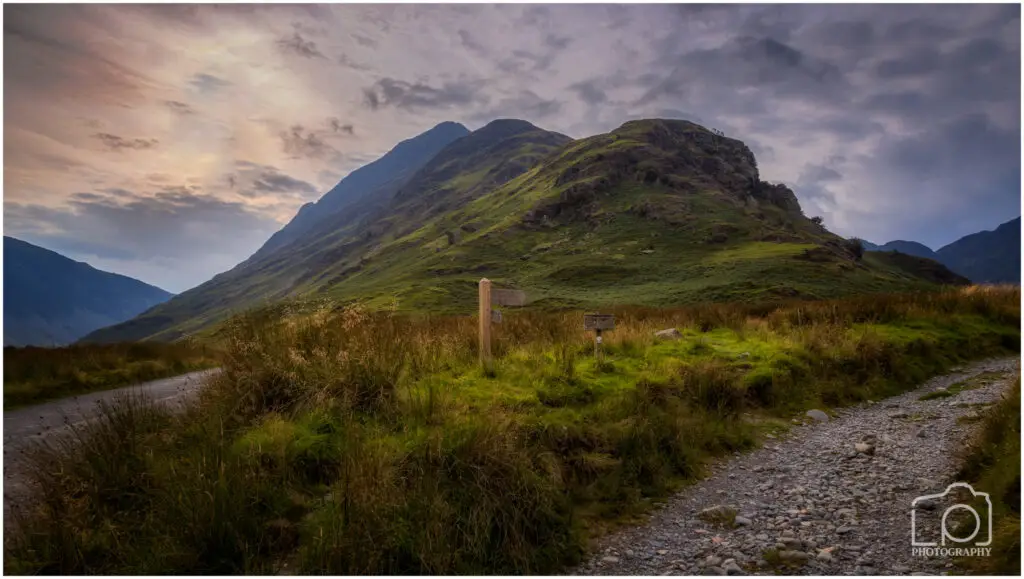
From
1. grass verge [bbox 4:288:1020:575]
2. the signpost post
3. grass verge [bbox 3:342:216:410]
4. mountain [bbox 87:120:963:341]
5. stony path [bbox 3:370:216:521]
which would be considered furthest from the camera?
Result: mountain [bbox 87:120:963:341]

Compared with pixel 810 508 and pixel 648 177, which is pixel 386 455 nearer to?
pixel 810 508

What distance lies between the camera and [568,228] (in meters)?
148

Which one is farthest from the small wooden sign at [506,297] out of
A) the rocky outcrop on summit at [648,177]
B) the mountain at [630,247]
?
the rocky outcrop on summit at [648,177]

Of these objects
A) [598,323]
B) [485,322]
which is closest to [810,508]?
[598,323]

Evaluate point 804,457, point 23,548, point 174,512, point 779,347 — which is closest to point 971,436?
point 804,457

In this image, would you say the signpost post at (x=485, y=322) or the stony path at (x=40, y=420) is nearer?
the stony path at (x=40, y=420)

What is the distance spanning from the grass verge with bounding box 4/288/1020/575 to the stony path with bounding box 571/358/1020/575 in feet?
1.47

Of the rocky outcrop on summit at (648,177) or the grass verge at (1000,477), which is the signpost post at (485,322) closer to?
the grass verge at (1000,477)

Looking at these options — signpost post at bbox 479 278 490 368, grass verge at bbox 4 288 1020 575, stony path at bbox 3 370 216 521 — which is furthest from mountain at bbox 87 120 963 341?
grass verge at bbox 4 288 1020 575

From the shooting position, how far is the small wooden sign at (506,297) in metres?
9.42

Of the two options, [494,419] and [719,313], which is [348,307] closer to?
[494,419]

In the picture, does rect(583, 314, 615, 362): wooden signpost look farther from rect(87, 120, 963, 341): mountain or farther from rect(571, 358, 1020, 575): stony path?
rect(87, 120, 963, 341): mountain

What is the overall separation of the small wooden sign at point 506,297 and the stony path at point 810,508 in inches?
170

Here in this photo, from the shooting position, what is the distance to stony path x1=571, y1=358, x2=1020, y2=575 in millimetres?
5008
